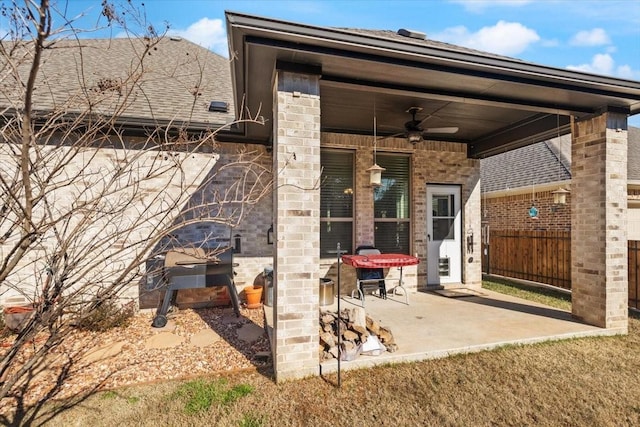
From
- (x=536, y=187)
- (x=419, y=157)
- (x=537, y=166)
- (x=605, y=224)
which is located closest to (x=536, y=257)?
(x=536, y=187)

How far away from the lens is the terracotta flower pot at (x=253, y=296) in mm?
6082

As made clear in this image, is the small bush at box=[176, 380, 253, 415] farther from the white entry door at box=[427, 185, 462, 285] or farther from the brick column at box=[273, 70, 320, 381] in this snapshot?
the white entry door at box=[427, 185, 462, 285]

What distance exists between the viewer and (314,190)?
3537 mm

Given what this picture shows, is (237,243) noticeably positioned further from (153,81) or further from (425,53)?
(425,53)

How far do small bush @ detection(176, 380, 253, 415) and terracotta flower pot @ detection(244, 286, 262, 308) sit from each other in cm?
269

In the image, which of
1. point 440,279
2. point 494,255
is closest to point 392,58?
point 440,279

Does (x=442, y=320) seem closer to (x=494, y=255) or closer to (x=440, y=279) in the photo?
(x=440, y=279)

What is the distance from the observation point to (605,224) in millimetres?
4672

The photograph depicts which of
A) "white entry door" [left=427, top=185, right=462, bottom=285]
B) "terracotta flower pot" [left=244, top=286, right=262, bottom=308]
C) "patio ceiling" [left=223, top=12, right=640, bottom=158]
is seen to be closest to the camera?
"patio ceiling" [left=223, top=12, right=640, bottom=158]

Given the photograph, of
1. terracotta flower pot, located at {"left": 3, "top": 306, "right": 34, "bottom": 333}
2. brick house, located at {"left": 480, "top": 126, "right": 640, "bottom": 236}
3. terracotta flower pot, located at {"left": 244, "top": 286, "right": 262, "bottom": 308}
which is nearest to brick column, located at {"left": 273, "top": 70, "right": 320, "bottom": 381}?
terracotta flower pot, located at {"left": 244, "top": 286, "right": 262, "bottom": 308}

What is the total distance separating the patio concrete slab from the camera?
3.94 metres

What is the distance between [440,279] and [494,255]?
3.50 m

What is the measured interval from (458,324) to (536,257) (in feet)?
16.9

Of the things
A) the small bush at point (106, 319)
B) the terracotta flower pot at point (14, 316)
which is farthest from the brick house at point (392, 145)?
the terracotta flower pot at point (14, 316)
